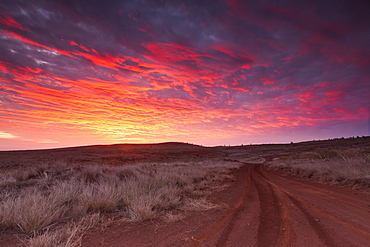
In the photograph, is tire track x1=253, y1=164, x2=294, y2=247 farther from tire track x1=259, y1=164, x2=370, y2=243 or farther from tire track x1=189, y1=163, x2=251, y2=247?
tire track x1=189, y1=163, x2=251, y2=247

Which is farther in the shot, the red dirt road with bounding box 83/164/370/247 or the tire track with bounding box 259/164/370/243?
the tire track with bounding box 259/164/370/243

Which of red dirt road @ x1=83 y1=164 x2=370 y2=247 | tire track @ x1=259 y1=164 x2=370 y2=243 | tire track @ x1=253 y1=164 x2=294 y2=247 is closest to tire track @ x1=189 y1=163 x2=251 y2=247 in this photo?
red dirt road @ x1=83 y1=164 x2=370 y2=247

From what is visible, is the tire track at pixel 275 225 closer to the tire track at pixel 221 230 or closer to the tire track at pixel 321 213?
the tire track at pixel 321 213

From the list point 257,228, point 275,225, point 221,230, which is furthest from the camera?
point 275,225

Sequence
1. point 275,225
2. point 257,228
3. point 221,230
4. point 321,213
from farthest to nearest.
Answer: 1. point 321,213
2. point 275,225
3. point 257,228
4. point 221,230

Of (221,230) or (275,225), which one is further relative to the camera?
(275,225)

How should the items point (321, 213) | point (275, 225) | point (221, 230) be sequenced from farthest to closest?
point (321, 213)
point (275, 225)
point (221, 230)

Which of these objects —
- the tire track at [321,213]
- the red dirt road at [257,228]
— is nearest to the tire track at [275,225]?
the red dirt road at [257,228]

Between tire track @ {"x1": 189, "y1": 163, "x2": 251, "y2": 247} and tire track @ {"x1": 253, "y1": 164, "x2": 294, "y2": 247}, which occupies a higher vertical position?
tire track @ {"x1": 253, "y1": 164, "x2": 294, "y2": 247}

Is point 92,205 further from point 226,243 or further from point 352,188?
point 352,188

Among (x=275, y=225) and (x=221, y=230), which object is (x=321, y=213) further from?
(x=221, y=230)

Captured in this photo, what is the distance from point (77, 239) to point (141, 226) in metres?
1.40

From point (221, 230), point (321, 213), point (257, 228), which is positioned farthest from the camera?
point (321, 213)

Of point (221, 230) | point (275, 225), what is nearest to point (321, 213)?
point (275, 225)
